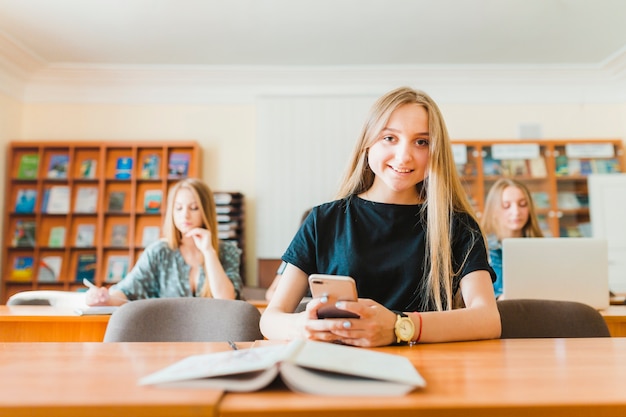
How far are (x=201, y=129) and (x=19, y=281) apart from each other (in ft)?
7.45

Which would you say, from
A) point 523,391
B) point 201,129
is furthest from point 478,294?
point 201,129

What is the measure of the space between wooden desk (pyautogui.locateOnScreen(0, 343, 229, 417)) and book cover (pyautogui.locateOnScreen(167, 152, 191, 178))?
4079 mm

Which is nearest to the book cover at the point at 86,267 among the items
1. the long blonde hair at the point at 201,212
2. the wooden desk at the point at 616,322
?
the long blonde hair at the point at 201,212

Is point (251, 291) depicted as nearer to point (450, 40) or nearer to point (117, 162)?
point (117, 162)

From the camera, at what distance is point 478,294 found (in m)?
1.29

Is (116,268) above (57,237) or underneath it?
underneath

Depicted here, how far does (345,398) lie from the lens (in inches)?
26.1

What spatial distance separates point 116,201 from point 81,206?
0.33 m

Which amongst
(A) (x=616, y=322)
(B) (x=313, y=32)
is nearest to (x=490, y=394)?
(A) (x=616, y=322)

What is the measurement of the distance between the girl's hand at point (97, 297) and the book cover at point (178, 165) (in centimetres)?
280

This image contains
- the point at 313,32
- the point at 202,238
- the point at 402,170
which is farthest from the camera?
the point at 313,32

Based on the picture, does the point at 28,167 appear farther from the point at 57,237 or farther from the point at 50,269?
the point at 50,269

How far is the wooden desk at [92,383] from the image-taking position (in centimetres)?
63

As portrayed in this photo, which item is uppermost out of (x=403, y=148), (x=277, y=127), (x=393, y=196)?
(x=277, y=127)
